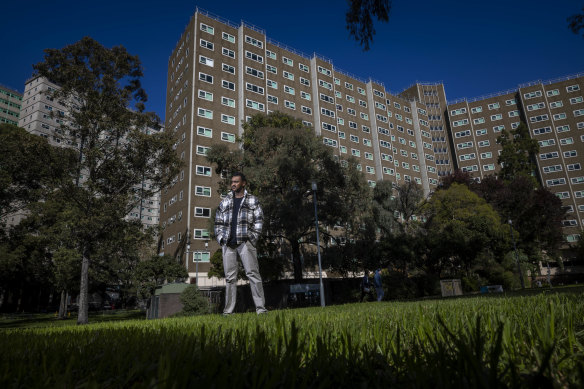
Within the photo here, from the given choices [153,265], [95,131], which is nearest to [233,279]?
[95,131]

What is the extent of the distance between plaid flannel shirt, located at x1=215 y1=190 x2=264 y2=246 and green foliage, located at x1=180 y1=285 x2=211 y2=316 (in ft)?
29.8

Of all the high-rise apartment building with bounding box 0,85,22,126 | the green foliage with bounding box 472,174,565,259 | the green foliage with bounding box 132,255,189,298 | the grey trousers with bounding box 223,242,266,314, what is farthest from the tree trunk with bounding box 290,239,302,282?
the high-rise apartment building with bounding box 0,85,22,126

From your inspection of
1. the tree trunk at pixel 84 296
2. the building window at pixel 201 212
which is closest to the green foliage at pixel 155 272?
the building window at pixel 201 212

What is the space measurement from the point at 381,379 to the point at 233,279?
602 centimetres

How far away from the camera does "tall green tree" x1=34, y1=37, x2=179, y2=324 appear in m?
20.2

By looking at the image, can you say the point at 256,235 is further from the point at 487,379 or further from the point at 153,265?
the point at 153,265

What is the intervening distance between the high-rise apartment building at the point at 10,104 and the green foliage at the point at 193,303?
114049mm

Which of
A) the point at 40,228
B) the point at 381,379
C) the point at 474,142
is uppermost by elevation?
the point at 474,142

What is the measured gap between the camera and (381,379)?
113 cm

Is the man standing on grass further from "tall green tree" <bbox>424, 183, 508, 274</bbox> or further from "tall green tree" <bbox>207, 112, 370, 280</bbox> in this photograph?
"tall green tree" <bbox>424, 183, 508, 274</bbox>

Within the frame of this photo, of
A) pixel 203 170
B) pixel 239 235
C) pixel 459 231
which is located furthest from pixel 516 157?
pixel 239 235

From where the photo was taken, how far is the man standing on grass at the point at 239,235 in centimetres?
659

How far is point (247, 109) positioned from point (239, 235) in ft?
170

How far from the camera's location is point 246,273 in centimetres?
639
